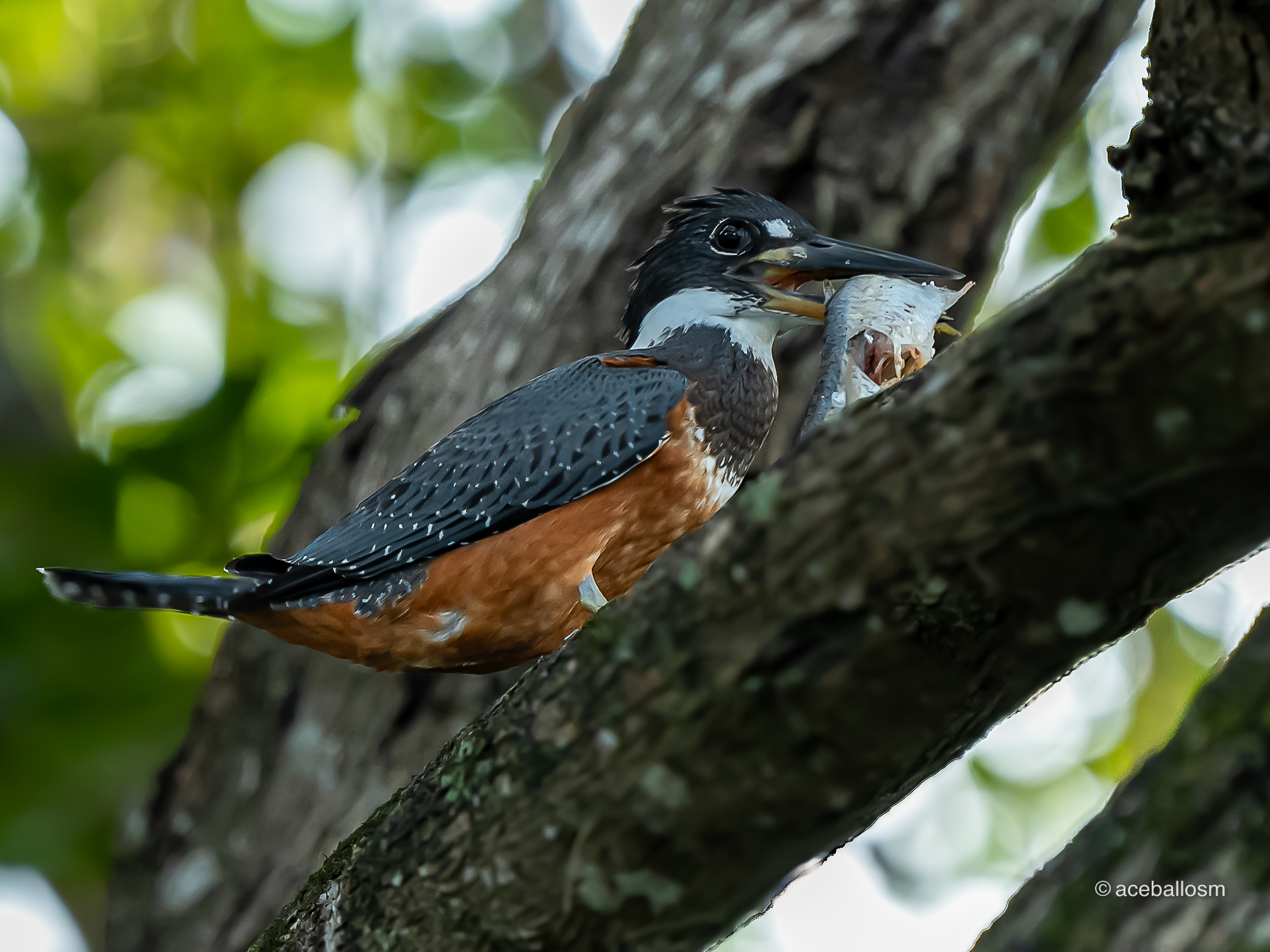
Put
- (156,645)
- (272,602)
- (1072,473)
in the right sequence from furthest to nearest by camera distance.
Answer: (156,645), (272,602), (1072,473)

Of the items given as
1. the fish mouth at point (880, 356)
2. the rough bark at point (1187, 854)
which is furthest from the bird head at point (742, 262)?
the rough bark at point (1187, 854)

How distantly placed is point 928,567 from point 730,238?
2039mm

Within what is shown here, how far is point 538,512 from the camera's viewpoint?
2.78 meters

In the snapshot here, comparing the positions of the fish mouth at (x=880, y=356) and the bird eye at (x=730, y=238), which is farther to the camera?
the bird eye at (x=730, y=238)

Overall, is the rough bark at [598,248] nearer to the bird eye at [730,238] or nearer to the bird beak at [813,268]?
the bird eye at [730,238]

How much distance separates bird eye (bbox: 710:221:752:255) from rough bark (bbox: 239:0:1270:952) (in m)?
1.76

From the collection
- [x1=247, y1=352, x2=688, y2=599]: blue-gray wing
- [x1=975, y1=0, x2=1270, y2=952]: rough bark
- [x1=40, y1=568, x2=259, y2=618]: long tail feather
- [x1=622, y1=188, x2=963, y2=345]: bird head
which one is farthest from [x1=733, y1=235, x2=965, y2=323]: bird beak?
[x1=40, y1=568, x2=259, y2=618]: long tail feather

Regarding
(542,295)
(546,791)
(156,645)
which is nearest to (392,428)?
(542,295)

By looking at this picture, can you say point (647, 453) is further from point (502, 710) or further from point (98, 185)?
point (98, 185)

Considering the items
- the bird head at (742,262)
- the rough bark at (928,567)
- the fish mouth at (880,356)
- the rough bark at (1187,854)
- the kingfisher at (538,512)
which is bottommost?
the rough bark at (1187,854)

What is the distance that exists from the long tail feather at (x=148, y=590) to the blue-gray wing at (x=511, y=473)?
0.46 ft

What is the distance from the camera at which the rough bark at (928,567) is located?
1253 mm

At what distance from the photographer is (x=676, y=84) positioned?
4.26 m

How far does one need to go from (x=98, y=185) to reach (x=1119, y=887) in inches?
249
